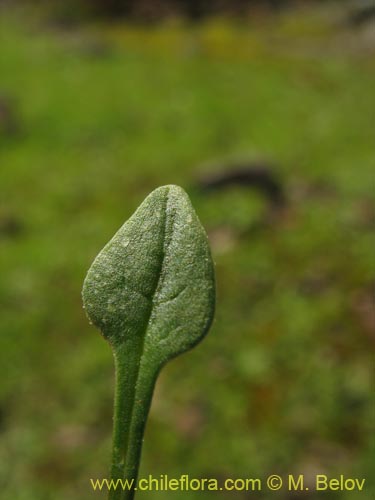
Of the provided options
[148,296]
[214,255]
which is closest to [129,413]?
[148,296]

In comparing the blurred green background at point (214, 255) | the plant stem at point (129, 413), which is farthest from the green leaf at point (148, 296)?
the blurred green background at point (214, 255)

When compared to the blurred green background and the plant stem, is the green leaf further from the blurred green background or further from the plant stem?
the blurred green background

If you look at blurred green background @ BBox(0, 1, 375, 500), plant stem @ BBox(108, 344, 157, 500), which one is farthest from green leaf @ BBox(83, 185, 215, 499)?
blurred green background @ BBox(0, 1, 375, 500)

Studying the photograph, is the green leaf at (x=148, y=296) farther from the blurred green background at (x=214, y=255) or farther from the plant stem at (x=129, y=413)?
the blurred green background at (x=214, y=255)

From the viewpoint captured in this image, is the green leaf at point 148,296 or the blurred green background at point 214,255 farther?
the blurred green background at point 214,255

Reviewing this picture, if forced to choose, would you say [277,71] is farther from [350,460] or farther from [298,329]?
[350,460]

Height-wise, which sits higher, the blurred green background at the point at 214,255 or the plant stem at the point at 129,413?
the blurred green background at the point at 214,255
